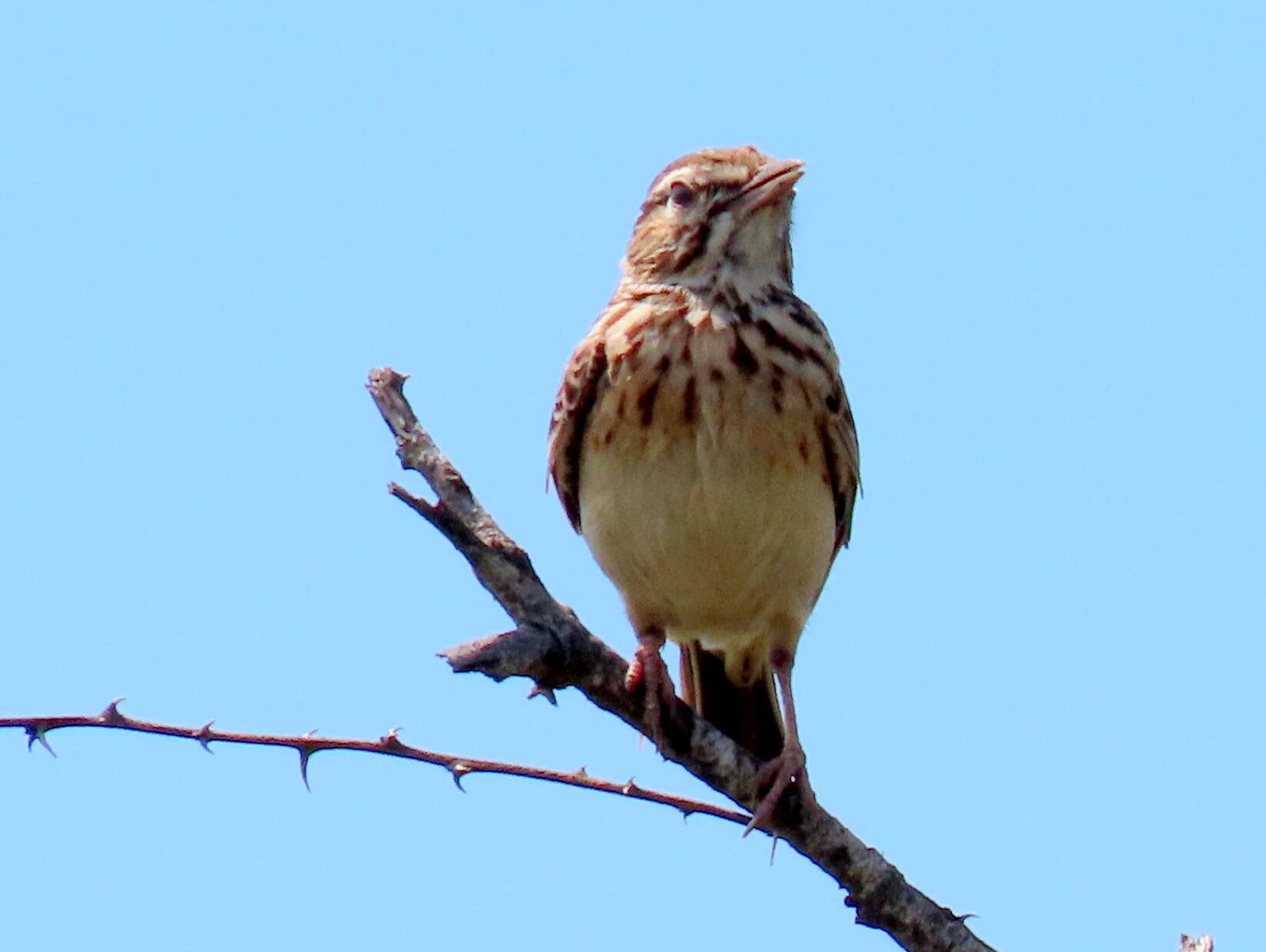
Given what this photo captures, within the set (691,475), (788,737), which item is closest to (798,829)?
(788,737)

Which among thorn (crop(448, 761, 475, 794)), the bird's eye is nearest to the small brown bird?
the bird's eye

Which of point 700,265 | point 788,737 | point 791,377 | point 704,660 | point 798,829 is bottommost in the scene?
point 798,829

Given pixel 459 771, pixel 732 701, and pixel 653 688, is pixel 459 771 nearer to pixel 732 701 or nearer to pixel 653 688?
pixel 653 688

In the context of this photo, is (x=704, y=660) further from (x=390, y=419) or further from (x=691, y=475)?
(x=390, y=419)

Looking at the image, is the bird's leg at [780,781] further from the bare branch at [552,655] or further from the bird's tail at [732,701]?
the bird's tail at [732,701]

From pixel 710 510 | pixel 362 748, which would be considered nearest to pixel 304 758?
pixel 362 748

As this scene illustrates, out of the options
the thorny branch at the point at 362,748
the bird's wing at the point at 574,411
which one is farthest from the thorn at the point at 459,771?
the bird's wing at the point at 574,411
